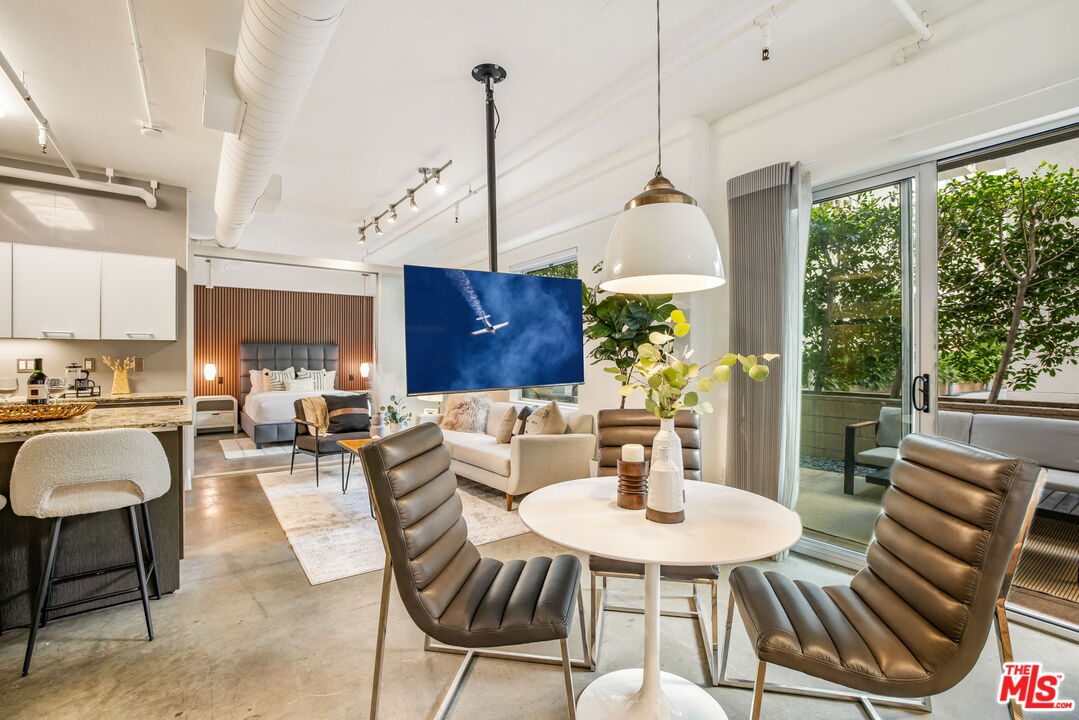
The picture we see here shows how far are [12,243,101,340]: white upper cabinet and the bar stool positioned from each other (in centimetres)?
260

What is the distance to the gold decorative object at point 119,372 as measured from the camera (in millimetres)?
4246

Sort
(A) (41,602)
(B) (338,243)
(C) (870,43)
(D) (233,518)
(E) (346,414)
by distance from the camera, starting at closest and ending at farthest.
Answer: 1. (A) (41,602)
2. (C) (870,43)
3. (D) (233,518)
4. (E) (346,414)
5. (B) (338,243)

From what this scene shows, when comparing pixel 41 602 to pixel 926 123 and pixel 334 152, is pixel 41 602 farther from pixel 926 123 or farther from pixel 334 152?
pixel 926 123

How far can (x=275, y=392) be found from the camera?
7.27m

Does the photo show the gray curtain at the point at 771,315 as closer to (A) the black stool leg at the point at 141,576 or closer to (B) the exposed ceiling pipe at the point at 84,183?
(A) the black stool leg at the point at 141,576

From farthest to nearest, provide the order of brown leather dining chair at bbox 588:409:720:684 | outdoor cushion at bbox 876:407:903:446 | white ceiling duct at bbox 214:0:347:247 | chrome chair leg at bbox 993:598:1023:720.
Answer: outdoor cushion at bbox 876:407:903:446
brown leather dining chair at bbox 588:409:720:684
white ceiling duct at bbox 214:0:347:247
chrome chair leg at bbox 993:598:1023:720

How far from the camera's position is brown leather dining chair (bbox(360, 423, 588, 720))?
4.78 ft

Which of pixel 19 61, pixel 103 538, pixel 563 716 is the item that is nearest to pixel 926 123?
pixel 563 716

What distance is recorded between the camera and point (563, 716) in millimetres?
1673

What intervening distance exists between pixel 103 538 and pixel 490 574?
1.96 metres

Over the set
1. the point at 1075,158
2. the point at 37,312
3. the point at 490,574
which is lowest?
the point at 490,574

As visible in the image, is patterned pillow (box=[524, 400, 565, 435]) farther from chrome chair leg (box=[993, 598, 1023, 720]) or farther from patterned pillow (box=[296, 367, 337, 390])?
patterned pillow (box=[296, 367, 337, 390])

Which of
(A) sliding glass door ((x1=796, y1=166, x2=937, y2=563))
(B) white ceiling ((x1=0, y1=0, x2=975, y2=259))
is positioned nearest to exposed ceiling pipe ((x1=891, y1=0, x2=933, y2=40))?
(B) white ceiling ((x1=0, y1=0, x2=975, y2=259))

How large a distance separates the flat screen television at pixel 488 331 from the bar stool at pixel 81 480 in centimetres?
125
